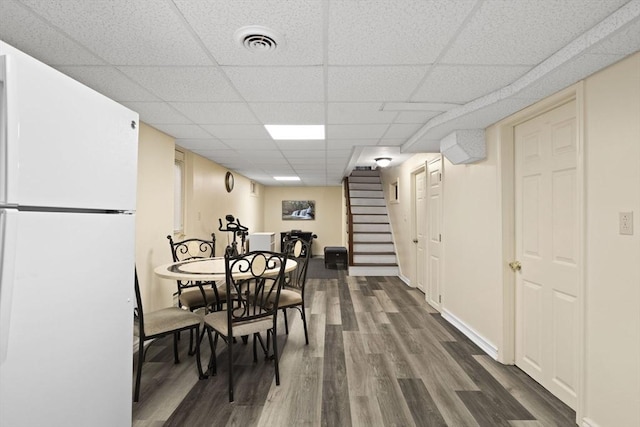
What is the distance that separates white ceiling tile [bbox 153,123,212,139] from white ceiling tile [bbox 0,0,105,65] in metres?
1.29

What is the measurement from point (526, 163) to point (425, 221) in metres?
2.26

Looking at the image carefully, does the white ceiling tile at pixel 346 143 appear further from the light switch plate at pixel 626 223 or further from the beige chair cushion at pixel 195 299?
the light switch plate at pixel 626 223

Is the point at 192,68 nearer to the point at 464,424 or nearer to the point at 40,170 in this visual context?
the point at 40,170

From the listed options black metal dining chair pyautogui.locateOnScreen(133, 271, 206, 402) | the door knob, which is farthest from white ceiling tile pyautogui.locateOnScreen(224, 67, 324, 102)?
the door knob

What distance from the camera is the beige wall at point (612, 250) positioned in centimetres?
159

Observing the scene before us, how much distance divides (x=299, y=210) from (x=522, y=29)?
8.67m

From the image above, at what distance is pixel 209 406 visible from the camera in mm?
2076

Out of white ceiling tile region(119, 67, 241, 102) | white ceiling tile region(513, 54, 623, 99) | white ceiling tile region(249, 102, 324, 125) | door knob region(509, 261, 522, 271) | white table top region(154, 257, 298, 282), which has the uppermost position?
white ceiling tile region(119, 67, 241, 102)

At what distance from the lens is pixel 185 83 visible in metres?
2.16

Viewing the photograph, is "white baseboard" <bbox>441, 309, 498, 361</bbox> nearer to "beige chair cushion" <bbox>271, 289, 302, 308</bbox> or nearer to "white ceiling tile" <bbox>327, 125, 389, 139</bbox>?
"beige chair cushion" <bbox>271, 289, 302, 308</bbox>

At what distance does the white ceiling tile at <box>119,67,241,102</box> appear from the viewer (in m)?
1.97

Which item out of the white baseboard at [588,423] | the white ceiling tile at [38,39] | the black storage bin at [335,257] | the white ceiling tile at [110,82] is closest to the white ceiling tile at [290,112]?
the white ceiling tile at [110,82]

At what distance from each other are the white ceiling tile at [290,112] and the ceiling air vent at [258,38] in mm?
858

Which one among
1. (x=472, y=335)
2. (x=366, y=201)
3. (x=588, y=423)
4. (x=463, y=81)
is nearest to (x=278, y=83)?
(x=463, y=81)
